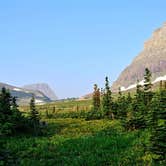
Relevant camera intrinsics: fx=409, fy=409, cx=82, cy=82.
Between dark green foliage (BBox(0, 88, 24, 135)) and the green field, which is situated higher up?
dark green foliage (BBox(0, 88, 24, 135))

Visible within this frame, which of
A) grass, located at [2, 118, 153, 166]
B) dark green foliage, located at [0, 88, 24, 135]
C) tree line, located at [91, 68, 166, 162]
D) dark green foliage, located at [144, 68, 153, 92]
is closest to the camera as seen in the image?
tree line, located at [91, 68, 166, 162]

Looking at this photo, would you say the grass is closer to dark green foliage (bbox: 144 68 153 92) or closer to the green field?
the green field

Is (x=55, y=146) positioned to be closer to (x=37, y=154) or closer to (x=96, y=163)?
(x=37, y=154)

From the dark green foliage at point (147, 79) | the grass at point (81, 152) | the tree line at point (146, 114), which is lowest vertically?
the grass at point (81, 152)

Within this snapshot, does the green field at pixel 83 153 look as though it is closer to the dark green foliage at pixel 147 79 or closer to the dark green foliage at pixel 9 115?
the dark green foliage at pixel 9 115

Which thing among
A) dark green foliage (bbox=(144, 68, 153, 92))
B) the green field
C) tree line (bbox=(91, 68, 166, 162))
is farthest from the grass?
dark green foliage (bbox=(144, 68, 153, 92))

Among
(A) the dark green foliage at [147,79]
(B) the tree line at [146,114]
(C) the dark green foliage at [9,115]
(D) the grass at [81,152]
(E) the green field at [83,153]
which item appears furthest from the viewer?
(A) the dark green foliage at [147,79]

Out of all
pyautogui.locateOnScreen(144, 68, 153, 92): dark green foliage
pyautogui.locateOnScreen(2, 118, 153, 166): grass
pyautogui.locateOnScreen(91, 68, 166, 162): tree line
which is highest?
pyautogui.locateOnScreen(144, 68, 153, 92): dark green foliage

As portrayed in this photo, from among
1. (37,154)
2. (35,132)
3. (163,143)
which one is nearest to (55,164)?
(37,154)

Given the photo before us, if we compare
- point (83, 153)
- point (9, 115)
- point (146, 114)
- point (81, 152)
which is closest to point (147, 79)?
point (146, 114)

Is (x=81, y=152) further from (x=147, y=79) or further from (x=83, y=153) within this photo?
(x=147, y=79)

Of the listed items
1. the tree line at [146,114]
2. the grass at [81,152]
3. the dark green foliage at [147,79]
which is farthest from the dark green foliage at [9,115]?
the dark green foliage at [147,79]

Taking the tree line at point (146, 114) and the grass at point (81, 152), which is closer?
the tree line at point (146, 114)

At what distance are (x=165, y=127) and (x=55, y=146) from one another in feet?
47.1
